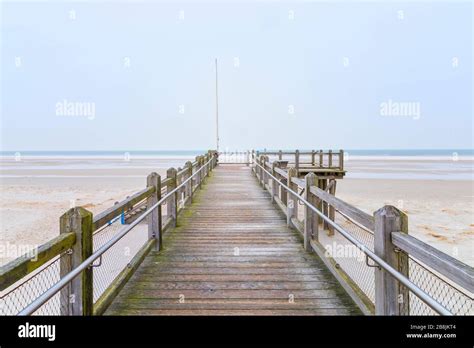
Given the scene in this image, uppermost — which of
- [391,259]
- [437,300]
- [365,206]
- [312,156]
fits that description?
[312,156]

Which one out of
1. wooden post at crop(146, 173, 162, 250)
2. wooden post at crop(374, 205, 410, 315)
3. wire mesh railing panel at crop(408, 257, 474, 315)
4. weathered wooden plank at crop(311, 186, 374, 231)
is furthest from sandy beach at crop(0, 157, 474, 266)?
wooden post at crop(374, 205, 410, 315)

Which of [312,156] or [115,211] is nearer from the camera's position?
[115,211]

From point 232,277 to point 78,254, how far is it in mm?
2099

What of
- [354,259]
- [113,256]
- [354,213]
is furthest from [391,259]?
[113,256]

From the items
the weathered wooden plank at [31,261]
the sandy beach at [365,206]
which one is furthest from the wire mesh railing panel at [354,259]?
the weathered wooden plank at [31,261]

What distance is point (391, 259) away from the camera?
2945 mm

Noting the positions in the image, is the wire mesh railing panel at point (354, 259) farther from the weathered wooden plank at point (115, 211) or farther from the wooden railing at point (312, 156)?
the wooden railing at point (312, 156)

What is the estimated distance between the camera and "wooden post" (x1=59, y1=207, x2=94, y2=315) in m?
3.09

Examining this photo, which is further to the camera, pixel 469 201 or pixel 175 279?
pixel 469 201

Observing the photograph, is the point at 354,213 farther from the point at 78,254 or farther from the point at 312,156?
the point at 312,156
